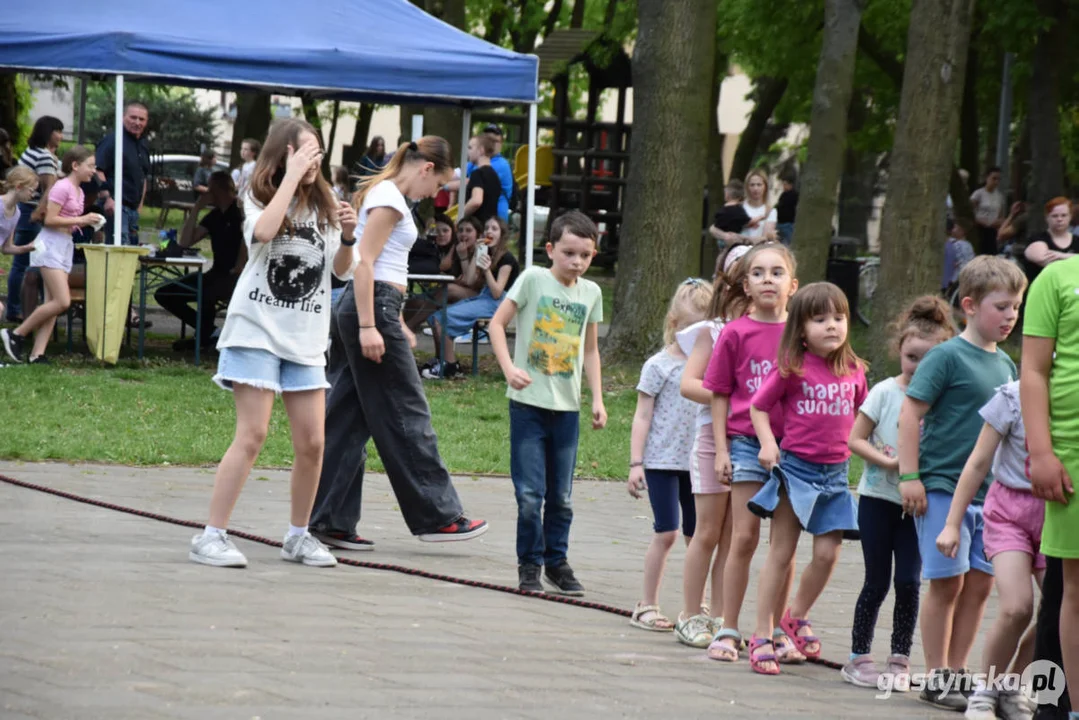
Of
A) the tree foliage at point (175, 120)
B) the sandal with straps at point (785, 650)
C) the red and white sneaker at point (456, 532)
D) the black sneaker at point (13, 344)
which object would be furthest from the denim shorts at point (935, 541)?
the tree foliage at point (175, 120)

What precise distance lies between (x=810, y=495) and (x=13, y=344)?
927cm

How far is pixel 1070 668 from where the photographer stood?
469cm

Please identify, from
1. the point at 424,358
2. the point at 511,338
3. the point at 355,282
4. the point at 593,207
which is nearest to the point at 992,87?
the point at 593,207

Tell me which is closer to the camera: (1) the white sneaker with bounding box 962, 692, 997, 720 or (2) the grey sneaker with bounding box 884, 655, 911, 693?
(1) the white sneaker with bounding box 962, 692, 997, 720

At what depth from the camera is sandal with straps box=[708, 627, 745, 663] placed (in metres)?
5.68

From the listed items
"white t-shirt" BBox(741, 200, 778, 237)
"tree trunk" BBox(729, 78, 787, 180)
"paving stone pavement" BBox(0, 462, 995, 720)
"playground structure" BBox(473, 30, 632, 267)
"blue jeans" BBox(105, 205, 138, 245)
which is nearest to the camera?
"paving stone pavement" BBox(0, 462, 995, 720)

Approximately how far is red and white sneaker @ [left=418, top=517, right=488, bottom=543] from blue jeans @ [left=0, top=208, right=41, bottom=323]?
8.53m

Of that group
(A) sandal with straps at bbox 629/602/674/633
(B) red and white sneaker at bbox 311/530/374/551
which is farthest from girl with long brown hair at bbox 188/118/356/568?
(A) sandal with straps at bbox 629/602/674/633

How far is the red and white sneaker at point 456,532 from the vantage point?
7.35 meters

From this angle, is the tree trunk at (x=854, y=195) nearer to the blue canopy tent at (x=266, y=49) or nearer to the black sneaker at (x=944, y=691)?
the blue canopy tent at (x=266, y=49)

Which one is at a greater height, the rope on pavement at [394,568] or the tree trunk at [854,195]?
the tree trunk at [854,195]

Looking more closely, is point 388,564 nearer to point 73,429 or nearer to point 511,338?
point 73,429

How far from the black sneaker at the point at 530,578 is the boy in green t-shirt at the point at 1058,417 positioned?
250cm

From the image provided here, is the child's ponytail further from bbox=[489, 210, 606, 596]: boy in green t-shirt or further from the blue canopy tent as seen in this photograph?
the blue canopy tent
